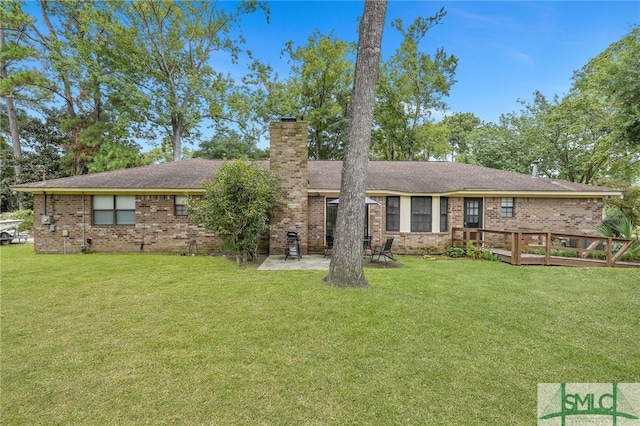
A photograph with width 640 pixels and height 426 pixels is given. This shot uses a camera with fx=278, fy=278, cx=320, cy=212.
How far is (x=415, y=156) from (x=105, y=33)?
26154 millimetres

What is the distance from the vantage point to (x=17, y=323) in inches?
173

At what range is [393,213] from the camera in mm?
11500

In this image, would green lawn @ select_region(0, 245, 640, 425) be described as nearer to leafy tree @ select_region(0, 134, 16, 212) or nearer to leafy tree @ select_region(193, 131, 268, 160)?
leafy tree @ select_region(193, 131, 268, 160)

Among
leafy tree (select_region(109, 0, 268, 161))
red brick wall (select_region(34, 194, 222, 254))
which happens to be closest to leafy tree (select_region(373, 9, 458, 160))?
leafy tree (select_region(109, 0, 268, 161))

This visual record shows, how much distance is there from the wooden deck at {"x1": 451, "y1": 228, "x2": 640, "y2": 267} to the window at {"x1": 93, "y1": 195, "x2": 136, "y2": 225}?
43.4 feet

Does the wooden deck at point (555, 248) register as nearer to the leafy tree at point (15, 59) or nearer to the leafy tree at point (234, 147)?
the leafy tree at point (234, 147)

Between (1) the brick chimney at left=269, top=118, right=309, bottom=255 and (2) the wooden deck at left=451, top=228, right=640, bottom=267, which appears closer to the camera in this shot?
(2) the wooden deck at left=451, top=228, right=640, bottom=267

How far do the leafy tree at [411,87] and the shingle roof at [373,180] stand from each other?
10155mm

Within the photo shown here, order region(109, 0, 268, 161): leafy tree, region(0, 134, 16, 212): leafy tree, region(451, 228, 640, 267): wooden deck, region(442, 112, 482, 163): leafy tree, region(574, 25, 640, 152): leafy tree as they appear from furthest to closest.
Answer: region(442, 112, 482, 163): leafy tree, region(0, 134, 16, 212): leafy tree, region(109, 0, 268, 161): leafy tree, region(451, 228, 640, 267): wooden deck, region(574, 25, 640, 152): leafy tree

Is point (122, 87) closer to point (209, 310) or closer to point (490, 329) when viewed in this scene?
point (209, 310)

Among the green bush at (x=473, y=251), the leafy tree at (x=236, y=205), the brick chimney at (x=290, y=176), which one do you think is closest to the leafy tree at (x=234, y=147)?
the brick chimney at (x=290, y=176)

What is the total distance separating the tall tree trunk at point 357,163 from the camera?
6.12 m

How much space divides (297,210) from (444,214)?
6.15m

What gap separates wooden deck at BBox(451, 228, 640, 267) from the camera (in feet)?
28.7
